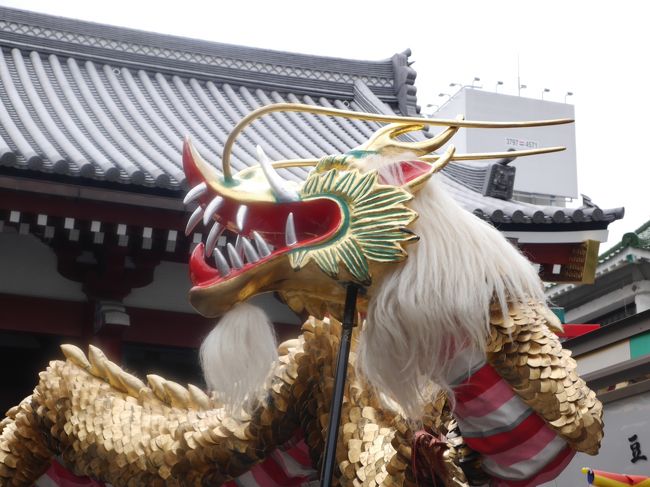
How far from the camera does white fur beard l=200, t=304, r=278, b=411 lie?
211 cm

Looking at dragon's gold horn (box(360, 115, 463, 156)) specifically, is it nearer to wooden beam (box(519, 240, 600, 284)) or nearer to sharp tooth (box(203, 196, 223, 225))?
sharp tooth (box(203, 196, 223, 225))

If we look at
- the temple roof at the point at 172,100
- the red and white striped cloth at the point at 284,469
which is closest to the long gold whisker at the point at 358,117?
the red and white striped cloth at the point at 284,469

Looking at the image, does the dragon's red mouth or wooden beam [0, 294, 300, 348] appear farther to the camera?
wooden beam [0, 294, 300, 348]

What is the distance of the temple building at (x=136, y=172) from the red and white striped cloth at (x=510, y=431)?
78.0 inches

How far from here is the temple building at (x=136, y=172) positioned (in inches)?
183

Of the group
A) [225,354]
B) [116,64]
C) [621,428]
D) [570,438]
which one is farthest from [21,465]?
[116,64]

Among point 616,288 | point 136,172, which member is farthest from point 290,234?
point 616,288

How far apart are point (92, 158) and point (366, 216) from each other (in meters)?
3.42

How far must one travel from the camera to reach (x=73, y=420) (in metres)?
3.03

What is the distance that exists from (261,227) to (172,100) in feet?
17.0

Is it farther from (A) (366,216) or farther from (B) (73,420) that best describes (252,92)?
(A) (366,216)

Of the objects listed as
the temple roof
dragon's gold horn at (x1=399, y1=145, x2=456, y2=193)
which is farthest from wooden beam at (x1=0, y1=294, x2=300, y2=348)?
dragon's gold horn at (x1=399, y1=145, x2=456, y2=193)

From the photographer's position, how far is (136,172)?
15.2 ft

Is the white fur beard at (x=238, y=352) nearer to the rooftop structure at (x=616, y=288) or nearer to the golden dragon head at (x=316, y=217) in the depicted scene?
the golden dragon head at (x=316, y=217)
